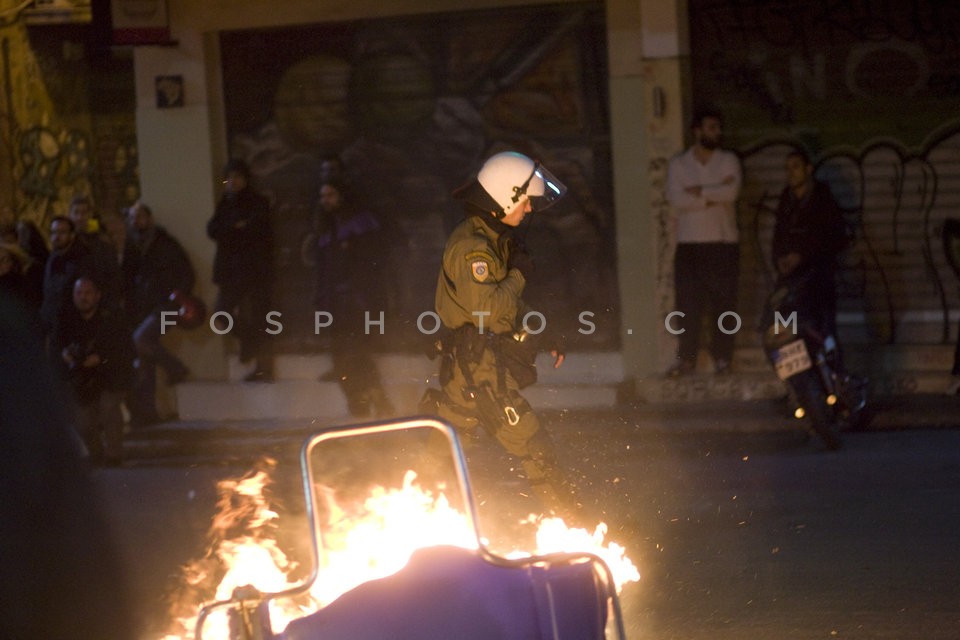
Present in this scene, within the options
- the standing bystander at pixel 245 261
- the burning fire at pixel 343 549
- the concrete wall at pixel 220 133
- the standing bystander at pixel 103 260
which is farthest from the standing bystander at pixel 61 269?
the burning fire at pixel 343 549

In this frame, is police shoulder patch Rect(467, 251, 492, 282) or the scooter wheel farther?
the scooter wheel

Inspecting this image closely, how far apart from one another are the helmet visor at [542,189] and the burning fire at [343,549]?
4.30 feet

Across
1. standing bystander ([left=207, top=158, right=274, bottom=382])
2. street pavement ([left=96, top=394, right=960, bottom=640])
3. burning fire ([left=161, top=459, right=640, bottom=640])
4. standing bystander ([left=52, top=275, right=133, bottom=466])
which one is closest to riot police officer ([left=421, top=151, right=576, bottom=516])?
burning fire ([left=161, top=459, right=640, bottom=640])

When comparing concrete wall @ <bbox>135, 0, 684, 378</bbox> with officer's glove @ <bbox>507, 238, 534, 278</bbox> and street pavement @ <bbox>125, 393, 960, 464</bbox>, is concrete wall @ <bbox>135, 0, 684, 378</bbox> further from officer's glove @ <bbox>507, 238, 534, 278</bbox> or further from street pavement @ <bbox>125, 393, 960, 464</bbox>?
officer's glove @ <bbox>507, 238, 534, 278</bbox>

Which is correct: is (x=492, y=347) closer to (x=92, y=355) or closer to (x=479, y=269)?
(x=479, y=269)

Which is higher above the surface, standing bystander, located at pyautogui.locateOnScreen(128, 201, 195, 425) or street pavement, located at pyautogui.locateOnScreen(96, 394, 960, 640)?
standing bystander, located at pyautogui.locateOnScreen(128, 201, 195, 425)

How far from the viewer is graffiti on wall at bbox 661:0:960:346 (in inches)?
480

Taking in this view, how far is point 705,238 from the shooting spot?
12.1 metres

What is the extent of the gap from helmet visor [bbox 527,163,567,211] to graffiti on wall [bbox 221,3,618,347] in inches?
226

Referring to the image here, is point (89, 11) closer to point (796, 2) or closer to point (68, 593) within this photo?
point (796, 2)

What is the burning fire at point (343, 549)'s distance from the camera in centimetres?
523

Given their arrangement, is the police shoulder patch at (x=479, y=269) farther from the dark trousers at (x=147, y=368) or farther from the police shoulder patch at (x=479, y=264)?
the dark trousers at (x=147, y=368)

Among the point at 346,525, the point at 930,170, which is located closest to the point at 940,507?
the point at 346,525

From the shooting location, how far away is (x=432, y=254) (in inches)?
526
